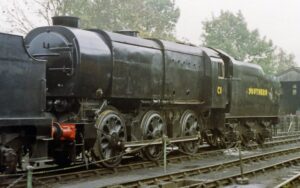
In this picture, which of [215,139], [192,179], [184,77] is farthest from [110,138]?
[215,139]

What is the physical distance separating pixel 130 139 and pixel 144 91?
52.4 inches

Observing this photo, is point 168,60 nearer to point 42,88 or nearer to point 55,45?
point 55,45

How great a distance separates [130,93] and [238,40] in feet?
151

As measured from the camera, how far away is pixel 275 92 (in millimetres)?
22109

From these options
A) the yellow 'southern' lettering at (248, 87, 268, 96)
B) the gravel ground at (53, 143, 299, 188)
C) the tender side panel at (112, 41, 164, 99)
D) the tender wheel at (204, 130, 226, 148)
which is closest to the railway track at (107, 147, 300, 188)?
the gravel ground at (53, 143, 299, 188)

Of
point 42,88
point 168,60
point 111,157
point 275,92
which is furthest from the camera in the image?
point 275,92

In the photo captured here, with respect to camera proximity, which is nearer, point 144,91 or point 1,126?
point 1,126

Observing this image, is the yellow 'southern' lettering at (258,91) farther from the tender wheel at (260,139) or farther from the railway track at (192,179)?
the railway track at (192,179)

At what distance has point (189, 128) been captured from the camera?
15.9m

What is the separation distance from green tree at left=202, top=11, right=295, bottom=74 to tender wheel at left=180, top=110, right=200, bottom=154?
37.7 meters

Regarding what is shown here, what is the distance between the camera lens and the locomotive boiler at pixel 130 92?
38.4 ft

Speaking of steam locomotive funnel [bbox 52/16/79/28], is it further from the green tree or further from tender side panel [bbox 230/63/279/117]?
the green tree

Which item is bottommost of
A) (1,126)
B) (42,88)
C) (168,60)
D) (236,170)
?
(236,170)

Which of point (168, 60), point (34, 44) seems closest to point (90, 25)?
point (168, 60)
